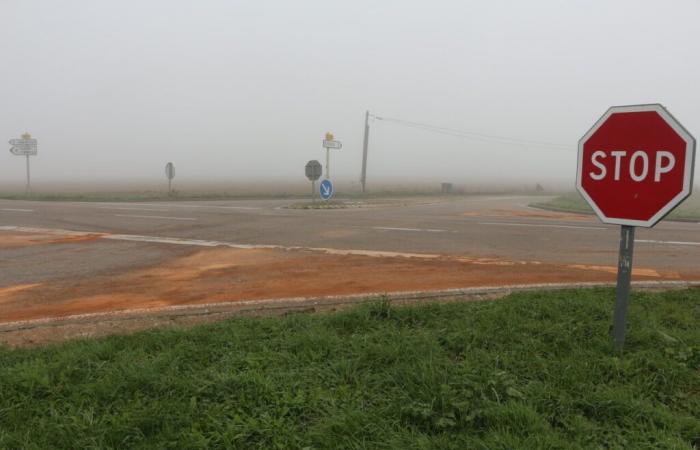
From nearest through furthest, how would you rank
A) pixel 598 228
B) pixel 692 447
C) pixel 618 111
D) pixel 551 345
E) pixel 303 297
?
pixel 692 447
pixel 618 111
pixel 551 345
pixel 303 297
pixel 598 228

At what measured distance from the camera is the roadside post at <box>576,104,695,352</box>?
2898mm

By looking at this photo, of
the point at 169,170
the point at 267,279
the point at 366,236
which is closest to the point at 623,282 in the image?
the point at 267,279

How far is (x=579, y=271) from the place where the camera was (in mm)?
7172

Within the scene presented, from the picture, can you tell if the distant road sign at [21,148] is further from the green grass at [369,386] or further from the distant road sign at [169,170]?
the green grass at [369,386]

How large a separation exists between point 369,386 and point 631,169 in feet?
7.20

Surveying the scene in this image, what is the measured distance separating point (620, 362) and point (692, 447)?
0.85m

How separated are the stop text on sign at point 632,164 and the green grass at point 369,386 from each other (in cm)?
124

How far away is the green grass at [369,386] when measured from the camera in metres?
2.49

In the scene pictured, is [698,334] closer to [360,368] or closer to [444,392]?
[444,392]

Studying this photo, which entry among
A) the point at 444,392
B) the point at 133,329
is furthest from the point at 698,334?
the point at 133,329

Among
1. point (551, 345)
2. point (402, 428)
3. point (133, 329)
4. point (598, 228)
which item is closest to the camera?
point (402, 428)

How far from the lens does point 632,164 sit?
3.07 meters

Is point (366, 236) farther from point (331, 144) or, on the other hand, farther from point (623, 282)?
point (331, 144)

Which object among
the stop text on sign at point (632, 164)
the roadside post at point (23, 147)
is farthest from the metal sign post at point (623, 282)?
the roadside post at point (23, 147)
